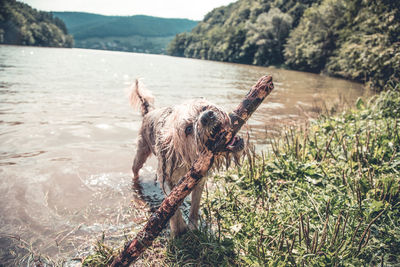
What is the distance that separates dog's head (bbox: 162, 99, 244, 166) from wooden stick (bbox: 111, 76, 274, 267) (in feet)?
0.29

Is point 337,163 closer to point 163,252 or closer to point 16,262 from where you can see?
point 163,252

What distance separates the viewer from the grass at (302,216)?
210cm

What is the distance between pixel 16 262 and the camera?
2463mm

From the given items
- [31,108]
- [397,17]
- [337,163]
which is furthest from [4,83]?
[397,17]

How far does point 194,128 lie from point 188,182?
0.46 m

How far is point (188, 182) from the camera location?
1.91 m

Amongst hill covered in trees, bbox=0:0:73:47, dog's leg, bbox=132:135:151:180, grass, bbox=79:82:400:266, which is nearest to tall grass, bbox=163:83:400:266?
grass, bbox=79:82:400:266

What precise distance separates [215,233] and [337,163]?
7.51ft

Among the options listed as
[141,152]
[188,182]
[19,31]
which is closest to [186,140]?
[188,182]

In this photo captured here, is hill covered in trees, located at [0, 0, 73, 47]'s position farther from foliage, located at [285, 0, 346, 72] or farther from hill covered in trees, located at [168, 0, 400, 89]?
foliage, located at [285, 0, 346, 72]

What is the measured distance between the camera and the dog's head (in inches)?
71.7

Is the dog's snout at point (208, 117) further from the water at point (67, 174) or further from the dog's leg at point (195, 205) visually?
Result: the water at point (67, 174)

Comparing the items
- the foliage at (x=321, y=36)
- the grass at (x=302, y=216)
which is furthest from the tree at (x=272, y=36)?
the grass at (x=302, y=216)

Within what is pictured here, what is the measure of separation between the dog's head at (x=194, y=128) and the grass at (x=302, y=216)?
89cm
